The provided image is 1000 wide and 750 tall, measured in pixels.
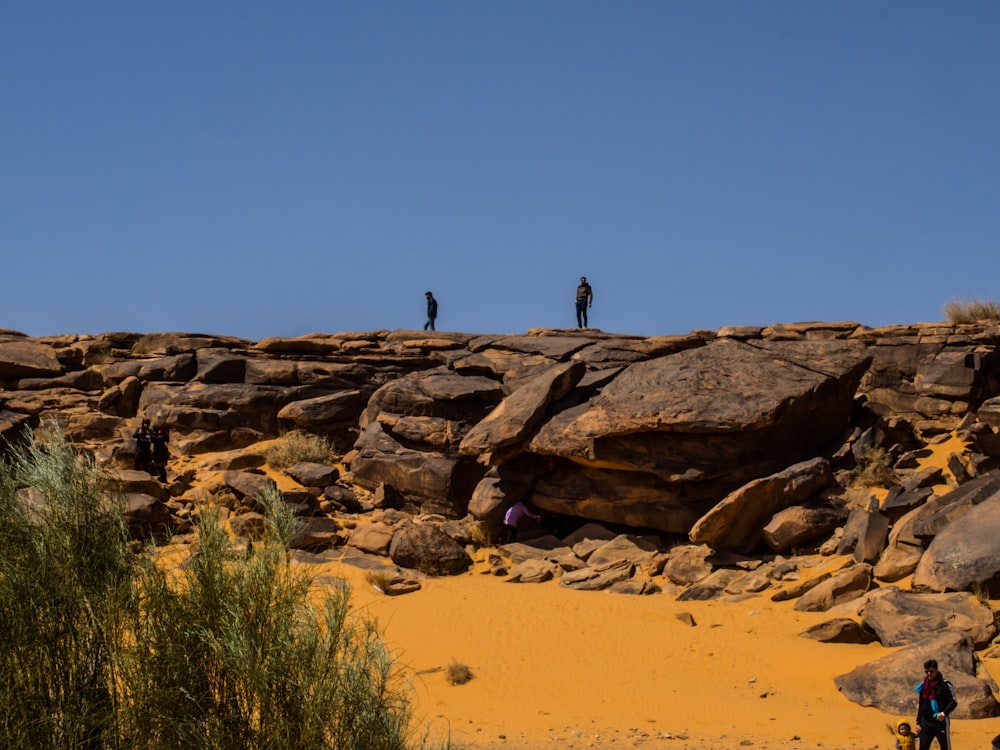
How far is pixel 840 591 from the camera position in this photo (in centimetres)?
1530

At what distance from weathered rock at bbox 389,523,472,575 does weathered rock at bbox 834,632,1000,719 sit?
823 centimetres

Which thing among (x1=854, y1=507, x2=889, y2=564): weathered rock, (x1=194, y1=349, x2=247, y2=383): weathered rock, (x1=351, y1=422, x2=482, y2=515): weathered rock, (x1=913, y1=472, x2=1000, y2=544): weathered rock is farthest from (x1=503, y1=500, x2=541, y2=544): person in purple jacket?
(x1=194, y1=349, x2=247, y2=383): weathered rock

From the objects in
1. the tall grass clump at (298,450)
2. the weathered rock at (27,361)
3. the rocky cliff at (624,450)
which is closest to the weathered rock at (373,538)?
the rocky cliff at (624,450)

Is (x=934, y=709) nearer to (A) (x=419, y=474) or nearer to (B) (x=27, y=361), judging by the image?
(A) (x=419, y=474)

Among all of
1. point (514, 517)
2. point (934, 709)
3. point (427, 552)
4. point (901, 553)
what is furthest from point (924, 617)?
point (427, 552)

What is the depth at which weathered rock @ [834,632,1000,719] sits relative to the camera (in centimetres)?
1120

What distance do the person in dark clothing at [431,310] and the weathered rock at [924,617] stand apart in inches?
710

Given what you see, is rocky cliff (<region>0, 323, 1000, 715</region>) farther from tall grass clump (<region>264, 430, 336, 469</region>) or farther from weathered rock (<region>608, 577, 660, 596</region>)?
tall grass clump (<region>264, 430, 336, 469</region>)

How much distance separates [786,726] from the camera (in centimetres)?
1155

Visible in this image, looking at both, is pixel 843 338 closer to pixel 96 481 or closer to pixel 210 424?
pixel 210 424

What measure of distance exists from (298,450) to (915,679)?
15682 millimetres

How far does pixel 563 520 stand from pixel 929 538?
764 cm

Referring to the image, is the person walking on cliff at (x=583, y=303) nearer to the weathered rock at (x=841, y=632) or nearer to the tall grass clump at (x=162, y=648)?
the weathered rock at (x=841, y=632)

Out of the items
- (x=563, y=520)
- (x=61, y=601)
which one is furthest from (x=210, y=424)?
(x=61, y=601)
